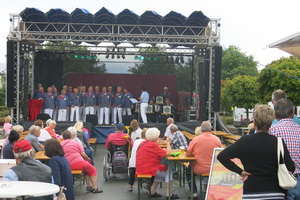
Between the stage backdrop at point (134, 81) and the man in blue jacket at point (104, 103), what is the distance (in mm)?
2471

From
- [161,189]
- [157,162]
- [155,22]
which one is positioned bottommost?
[161,189]

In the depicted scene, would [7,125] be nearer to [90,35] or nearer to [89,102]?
[90,35]

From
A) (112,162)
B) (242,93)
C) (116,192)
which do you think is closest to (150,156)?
(116,192)

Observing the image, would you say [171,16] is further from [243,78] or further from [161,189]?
[243,78]

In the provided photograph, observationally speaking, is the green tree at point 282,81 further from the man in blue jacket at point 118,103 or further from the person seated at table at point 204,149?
the person seated at table at point 204,149

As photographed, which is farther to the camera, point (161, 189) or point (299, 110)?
point (299, 110)

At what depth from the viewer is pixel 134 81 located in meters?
22.9

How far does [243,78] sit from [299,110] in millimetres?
7548

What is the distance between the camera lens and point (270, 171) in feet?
12.8

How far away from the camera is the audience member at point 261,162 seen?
3891 millimetres

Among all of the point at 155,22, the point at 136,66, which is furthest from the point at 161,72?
the point at 155,22

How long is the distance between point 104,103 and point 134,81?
3.14 metres

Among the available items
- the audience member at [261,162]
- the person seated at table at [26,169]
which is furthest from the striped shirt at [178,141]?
A: the audience member at [261,162]

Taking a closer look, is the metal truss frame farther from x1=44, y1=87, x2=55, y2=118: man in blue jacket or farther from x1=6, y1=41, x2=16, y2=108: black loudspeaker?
x1=44, y1=87, x2=55, y2=118: man in blue jacket
